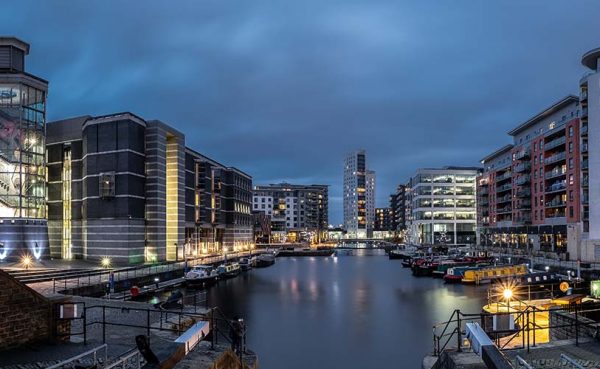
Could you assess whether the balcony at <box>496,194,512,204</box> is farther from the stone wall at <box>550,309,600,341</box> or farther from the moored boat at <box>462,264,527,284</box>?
the stone wall at <box>550,309,600,341</box>

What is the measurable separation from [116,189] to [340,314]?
37097 millimetres

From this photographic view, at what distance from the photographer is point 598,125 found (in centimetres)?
7044

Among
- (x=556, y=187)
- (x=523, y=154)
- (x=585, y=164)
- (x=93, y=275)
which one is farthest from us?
(x=523, y=154)

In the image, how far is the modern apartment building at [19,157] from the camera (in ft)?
192

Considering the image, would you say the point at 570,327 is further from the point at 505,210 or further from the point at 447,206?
the point at 447,206

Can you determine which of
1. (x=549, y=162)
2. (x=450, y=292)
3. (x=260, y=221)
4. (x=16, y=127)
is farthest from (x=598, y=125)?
(x=260, y=221)

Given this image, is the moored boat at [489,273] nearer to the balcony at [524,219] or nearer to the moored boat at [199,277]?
the balcony at [524,219]

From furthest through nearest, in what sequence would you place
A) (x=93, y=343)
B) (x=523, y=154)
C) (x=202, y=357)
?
1. (x=523, y=154)
2. (x=93, y=343)
3. (x=202, y=357)

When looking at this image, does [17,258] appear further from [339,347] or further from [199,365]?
[199,365]

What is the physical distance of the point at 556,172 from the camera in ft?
281

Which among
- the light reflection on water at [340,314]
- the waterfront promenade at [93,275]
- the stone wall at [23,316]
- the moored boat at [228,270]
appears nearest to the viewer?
the stone wall at [23,316]

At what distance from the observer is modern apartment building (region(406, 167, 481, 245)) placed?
168 meters

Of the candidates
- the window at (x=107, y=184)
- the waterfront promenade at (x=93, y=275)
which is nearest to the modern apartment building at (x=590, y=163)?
the waterfront promenade at (x=93, y=275)

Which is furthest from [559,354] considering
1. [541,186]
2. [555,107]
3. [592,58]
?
[541,186]
